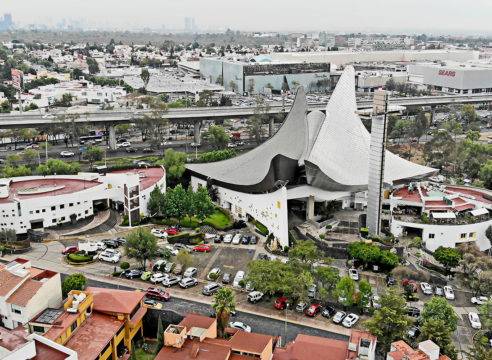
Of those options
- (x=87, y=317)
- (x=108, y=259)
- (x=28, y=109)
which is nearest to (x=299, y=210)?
(x=108, y=259)

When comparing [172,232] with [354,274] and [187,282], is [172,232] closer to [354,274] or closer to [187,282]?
[187,282]

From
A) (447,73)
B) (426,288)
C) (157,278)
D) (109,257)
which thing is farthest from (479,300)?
(447,73)

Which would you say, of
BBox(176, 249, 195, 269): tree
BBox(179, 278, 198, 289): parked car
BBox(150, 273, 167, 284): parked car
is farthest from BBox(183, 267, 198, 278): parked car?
BBox(150, 273, 167, 284): parked car

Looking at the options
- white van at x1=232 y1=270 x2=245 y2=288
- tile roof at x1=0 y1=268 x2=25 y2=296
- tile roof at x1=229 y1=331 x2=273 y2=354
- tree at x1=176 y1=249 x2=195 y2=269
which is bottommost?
white van at x1=232 y1=270 x2=245 y2=288

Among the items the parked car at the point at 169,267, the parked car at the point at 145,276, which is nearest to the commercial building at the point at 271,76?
the parked car at the point at 169,267

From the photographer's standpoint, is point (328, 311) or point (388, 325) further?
point (328, 311)

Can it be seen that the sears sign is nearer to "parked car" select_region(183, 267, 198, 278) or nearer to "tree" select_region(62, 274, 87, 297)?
"parked car" select_region(183, 267, 198, 278)
